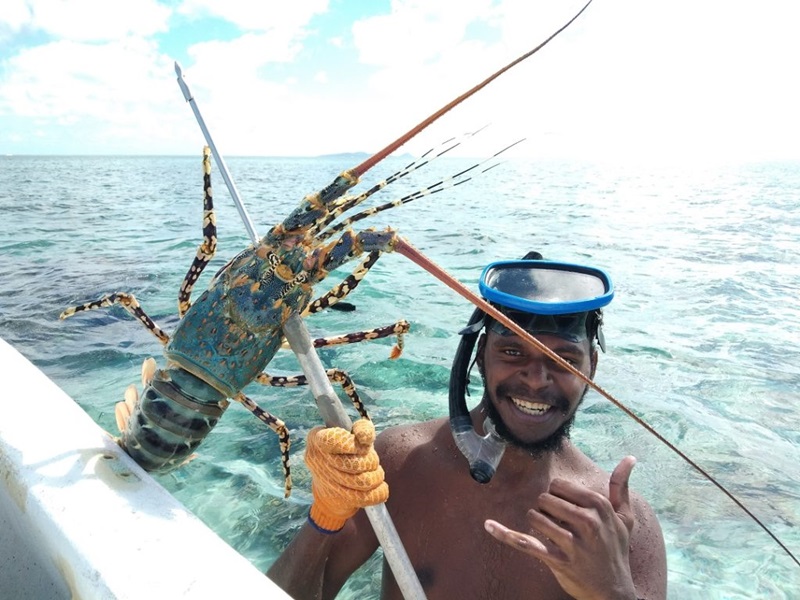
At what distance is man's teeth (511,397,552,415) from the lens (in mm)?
2039

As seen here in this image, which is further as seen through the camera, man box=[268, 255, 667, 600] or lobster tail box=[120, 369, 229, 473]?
lobster tail box=[120, 369, 229, 473]

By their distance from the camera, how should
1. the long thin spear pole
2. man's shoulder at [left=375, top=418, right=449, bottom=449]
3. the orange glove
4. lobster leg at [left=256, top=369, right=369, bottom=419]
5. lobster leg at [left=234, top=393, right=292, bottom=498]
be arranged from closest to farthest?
the long thin spear pole
the orange glove
man's shoulder at [left=375, top=418, right=449, bottom=449]
lobster leg at [left=256, top=369, right=369, bottom=419]
lobster leg at [left=234, top=393, right=292, bottom=498]

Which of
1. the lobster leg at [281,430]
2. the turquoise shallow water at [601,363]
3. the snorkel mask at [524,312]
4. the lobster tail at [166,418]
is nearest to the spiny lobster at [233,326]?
the lobster tail at [166,418]

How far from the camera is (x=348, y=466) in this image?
5.40ft

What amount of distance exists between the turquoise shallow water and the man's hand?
180 cm

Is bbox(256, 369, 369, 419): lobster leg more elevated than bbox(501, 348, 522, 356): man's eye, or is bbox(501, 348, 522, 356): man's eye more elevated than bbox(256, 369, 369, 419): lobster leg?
bbox(501, 348, 522, 356): man's eye

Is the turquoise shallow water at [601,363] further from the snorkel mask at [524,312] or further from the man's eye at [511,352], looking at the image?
the man's eye at [511,352]

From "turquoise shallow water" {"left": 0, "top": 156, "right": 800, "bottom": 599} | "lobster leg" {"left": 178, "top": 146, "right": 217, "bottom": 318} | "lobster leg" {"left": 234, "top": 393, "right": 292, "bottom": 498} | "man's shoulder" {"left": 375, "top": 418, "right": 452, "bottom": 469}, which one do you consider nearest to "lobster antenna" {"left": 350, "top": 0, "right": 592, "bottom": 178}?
"man's shoulder" {"left": 375, "top": 418, "right": 452, "bottom": 469}

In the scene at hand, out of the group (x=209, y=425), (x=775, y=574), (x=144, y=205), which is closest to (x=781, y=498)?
(x=775, y=574)

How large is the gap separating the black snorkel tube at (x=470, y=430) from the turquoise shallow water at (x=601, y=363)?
1.42 meters

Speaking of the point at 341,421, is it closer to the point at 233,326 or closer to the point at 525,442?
the point at 525,442

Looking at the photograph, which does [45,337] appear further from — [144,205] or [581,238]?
[144,205]

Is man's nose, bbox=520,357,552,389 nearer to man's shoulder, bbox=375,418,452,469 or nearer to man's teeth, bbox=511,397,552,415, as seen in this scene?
man's teeth, bbox=511,397,552,415

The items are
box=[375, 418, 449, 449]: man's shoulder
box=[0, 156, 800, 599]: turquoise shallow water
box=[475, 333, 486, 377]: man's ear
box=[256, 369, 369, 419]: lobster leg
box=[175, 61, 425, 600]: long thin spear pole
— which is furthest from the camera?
box=[0, 156, 800, 599]: turquoise shallow water
